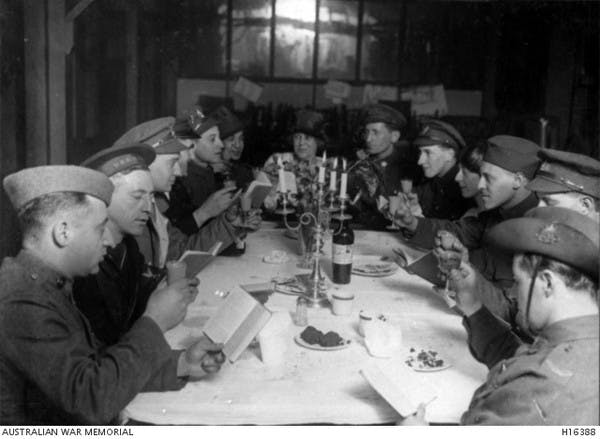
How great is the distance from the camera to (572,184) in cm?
262

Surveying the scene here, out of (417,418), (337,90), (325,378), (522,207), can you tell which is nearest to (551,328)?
(417,418)

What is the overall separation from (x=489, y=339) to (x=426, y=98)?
560 centimetres

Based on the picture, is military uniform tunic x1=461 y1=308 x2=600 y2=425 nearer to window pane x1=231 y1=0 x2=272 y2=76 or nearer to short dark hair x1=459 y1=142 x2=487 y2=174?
short dark hair x1=459 y1=142 x2=487 y2=174

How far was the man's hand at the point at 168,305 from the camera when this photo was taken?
1667 millimetres

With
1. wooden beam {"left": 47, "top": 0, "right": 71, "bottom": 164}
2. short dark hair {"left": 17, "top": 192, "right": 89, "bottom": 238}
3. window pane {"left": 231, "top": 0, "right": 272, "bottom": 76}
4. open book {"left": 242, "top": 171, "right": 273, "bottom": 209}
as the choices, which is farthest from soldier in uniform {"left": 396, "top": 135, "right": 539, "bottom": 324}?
window pane {"left": 231, "top": 0, "right": 272, "bottom": 76}

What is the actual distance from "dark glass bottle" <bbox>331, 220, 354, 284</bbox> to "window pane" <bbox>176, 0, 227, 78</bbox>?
4.88m

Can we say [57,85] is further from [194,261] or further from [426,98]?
[426,98]

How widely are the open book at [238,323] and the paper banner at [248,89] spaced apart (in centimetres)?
540

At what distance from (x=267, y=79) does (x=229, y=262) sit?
440cm

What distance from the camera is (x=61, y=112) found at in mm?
3490

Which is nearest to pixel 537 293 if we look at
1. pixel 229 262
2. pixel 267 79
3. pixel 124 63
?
pixel 229 262

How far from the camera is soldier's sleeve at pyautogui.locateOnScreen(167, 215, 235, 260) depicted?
308 centimetres

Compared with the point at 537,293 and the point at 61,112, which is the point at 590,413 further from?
the point at 61,112

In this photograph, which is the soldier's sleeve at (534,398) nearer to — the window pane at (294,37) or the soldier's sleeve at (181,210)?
the soldier's sleeve at (181,210)
